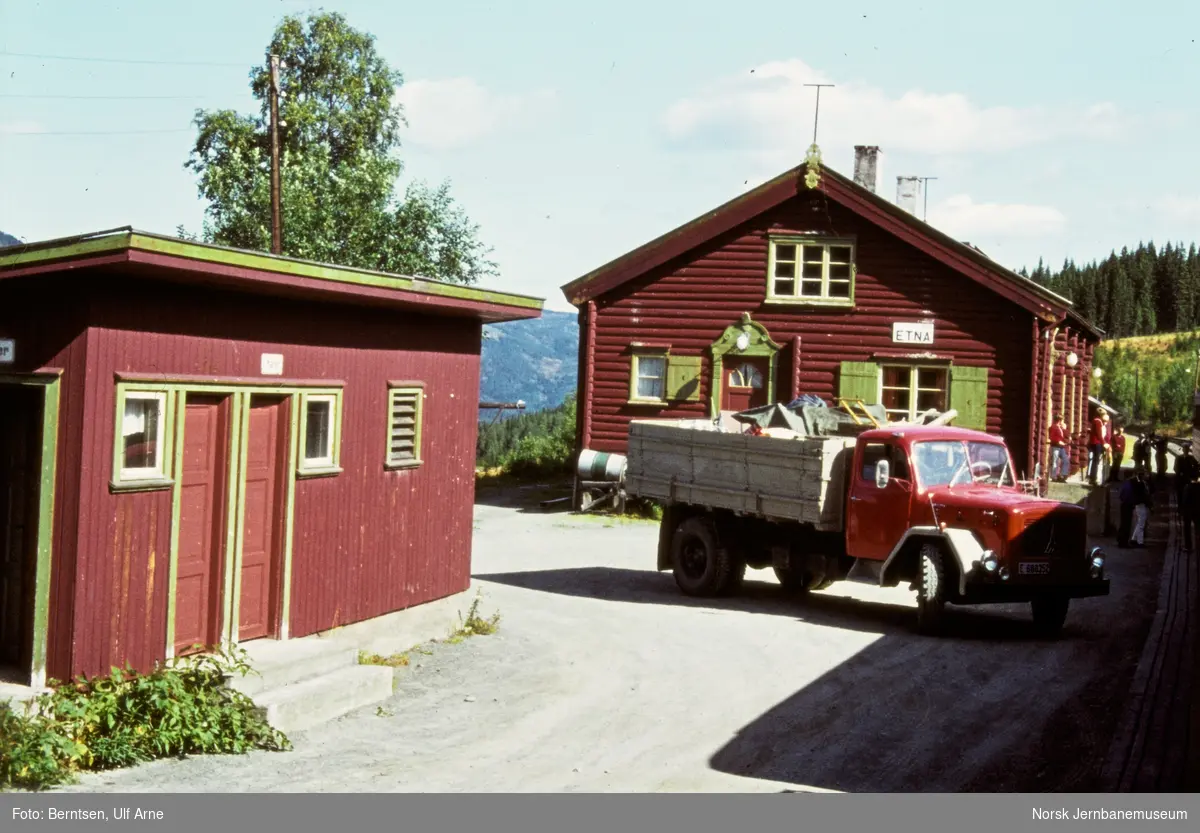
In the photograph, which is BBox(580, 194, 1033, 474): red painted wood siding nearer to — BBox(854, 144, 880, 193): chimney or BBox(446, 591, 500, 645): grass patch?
BBox(854, 144, 880, 193): chimney

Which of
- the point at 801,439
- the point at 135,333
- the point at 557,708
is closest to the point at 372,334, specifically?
the point at 135,333

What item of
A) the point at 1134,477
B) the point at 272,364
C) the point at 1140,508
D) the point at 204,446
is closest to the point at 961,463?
the point at 272,364

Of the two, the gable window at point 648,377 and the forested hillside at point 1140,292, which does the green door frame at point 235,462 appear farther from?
the forested hillside at point 1140,292

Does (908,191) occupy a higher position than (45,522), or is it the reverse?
(908,191)

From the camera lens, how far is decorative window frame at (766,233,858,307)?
26562mm

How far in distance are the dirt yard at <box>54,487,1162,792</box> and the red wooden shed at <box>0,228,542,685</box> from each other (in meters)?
1.29

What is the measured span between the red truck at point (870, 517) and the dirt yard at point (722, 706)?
1.78 feet

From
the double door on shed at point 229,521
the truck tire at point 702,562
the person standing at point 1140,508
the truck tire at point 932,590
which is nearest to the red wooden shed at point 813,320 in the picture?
the person standing at point 1140,508

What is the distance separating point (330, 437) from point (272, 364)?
1.10 metres

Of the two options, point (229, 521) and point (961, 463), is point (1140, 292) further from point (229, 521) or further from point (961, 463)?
point (229, 521)

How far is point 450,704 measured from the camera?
10.8 m

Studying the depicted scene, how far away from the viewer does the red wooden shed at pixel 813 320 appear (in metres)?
25.7

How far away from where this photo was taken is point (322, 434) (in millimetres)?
11969

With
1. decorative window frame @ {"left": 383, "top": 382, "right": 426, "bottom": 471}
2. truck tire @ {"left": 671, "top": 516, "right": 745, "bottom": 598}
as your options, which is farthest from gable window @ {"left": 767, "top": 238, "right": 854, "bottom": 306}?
decorative window frame @ {"left": 383, "top": 382, "right": 426, "bottom": 471}
